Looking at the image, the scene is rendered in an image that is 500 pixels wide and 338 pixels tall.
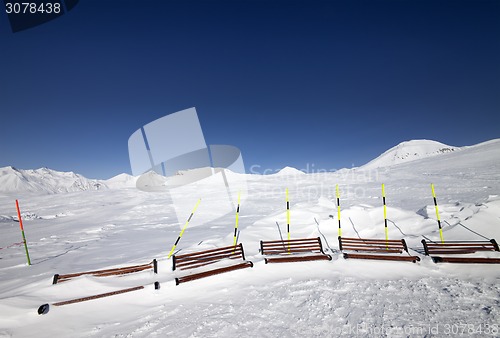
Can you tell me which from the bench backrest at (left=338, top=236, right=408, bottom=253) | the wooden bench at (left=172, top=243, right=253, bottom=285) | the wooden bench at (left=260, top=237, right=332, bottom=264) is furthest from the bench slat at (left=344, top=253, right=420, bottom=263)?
the wooden bench at (left=172, top=243, right=253, bottom=285)

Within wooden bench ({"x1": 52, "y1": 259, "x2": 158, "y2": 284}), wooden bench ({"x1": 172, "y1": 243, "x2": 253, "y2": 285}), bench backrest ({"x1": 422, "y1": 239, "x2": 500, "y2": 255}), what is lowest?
bench backrest ({"x1": 422, "y1": 239, "x2": 500, "y2": 255})

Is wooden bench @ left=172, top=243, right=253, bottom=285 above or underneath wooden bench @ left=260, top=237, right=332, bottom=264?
above

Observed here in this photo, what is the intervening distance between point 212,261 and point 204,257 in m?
0.36

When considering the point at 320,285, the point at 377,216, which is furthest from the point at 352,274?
the point at 377,216

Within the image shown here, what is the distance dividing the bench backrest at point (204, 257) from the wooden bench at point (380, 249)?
4.37 m

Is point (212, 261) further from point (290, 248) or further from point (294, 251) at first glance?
point (294, 251)

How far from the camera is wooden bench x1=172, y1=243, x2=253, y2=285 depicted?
8.11 metres

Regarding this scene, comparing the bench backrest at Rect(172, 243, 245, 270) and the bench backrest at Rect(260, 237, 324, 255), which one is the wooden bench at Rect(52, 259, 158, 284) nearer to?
the bench backrest at Rect(172, 243, 245, 270)

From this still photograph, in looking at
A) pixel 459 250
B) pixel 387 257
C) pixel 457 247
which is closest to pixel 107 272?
pixel 387 257

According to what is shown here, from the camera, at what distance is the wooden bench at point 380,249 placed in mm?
8211

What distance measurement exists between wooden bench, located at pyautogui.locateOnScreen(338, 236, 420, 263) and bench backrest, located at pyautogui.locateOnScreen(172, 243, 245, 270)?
4371 millimetres

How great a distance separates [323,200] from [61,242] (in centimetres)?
1991

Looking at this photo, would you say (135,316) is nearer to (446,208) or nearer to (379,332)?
(379,332)

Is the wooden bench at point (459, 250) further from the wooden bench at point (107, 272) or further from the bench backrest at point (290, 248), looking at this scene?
the wooden bench at point (107, 272)
